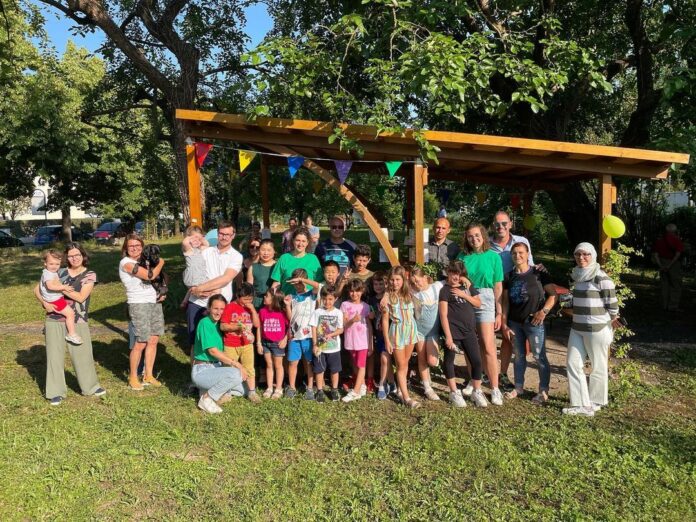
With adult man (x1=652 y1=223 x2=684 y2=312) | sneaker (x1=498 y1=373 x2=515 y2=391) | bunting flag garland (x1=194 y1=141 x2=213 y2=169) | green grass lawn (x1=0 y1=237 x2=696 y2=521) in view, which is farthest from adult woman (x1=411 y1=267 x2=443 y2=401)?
adult man (x1=652 y1=223 x2=684 y2=312)

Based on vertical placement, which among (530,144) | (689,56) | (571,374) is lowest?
(571,374)

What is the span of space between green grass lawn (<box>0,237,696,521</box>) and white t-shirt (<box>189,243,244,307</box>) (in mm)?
1019

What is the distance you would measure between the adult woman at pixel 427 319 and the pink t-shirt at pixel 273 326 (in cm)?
135

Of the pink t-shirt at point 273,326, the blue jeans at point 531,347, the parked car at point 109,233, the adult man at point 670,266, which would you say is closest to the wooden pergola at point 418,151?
A: the blue jeans at point 531,347

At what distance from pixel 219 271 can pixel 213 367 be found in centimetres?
103

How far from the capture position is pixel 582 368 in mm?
4840

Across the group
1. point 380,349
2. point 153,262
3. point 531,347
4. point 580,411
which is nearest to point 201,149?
point 153,262

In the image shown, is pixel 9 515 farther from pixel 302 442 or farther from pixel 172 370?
pixel 172 370

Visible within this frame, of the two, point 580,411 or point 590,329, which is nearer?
point 590,329

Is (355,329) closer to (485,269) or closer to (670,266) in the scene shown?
(485,269)

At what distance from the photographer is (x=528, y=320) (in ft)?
Answer: 16.6

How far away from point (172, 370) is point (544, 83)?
19.5ft

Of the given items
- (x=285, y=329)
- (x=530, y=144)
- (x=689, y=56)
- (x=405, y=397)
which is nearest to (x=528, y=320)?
(x=405, y=397)

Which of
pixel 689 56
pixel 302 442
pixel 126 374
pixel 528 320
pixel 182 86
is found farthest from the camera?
pixel 182 86
